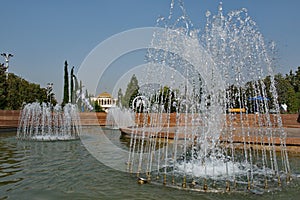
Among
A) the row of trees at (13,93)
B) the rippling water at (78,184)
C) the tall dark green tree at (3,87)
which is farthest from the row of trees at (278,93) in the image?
the rippling water at (78,184)

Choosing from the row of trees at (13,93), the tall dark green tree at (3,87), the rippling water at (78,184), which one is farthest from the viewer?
the row of trees at (13,93)

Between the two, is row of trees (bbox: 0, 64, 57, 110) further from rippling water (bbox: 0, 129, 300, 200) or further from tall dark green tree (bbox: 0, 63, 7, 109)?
rippling water (bbox: 0, 129, 300, 200)

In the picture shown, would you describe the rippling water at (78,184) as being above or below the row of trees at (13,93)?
below

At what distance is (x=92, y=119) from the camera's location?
83.1ft

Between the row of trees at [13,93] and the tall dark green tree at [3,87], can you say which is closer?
the tall dark green tree at [3,87]

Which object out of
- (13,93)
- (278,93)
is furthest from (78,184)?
(278,93)

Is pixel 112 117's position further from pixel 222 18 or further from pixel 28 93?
pixel 222 18

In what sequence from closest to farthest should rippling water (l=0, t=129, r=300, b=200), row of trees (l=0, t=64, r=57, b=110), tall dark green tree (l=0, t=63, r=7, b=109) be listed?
rippling water (l=0, t=129, r=300, b=200) < tall dark green tree (l=0, t=63, r=7, b=109) < row of trees (l=0, t=64, r=57, b=110)

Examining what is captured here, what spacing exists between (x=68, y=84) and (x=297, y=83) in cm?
3153

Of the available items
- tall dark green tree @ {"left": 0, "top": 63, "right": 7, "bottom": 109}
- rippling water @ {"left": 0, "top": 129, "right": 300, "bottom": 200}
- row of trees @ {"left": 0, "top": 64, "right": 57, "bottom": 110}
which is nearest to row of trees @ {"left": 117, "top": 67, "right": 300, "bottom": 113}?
row of trees @ {"left": 0, "top": 64, "right": 57, "bottom": 110}

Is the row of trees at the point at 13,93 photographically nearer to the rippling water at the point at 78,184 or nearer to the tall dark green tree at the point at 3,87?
the tall dark green tree at the point at 3,87

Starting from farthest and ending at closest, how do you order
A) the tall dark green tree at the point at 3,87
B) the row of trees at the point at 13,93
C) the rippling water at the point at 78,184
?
1. the row of trees at the point at 13,93
2. the tall dark green tree at the point at 3,87
3. the rippling water at the point at 78,184

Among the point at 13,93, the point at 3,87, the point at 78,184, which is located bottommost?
the point at 78,184

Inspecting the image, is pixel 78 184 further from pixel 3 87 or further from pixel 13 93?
pixel 13 93
